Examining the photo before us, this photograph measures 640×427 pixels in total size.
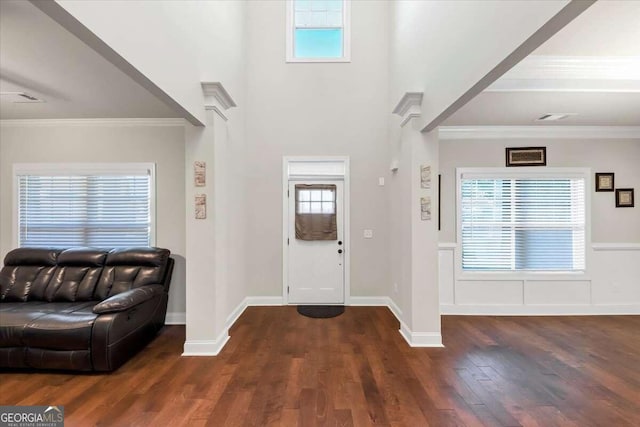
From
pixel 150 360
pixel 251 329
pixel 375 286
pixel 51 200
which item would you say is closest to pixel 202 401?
pixel 150 360

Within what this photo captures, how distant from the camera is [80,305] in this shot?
3.20 meters

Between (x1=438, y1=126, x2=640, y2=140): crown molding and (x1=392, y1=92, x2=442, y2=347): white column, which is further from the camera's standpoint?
(x1=438, y1=126, x2=640, y2=140): crown molding

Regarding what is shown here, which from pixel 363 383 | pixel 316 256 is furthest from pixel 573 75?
pixel 316 256

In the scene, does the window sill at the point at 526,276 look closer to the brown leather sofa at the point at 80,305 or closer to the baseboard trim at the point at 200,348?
the baseboard trim at the point at 200,348

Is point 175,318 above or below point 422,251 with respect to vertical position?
below

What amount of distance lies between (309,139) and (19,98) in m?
3.47

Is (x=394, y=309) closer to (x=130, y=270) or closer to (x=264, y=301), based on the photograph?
(x=264, y=301)

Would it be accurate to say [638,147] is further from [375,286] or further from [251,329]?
[251,329]

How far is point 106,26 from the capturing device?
5.02 ft

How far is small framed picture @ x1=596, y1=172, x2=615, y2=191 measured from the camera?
4195 millimetres

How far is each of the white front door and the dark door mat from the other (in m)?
0.10

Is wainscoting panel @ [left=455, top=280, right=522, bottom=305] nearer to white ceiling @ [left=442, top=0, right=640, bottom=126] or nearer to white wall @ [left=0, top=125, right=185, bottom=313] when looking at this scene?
white ceiling @ [left=442, top=0, right=640, bottom=126]

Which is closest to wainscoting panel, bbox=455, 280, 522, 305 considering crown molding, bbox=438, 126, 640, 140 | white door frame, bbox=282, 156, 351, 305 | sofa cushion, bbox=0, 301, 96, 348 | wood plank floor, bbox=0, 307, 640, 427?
wood plank floor, bbox=0, 307, 640, 427

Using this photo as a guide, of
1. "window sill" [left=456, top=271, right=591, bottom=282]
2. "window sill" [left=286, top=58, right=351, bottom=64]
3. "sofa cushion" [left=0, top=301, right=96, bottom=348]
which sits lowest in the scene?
"sofa cushion" [left=0, top=301, right=96, bottom=348]
